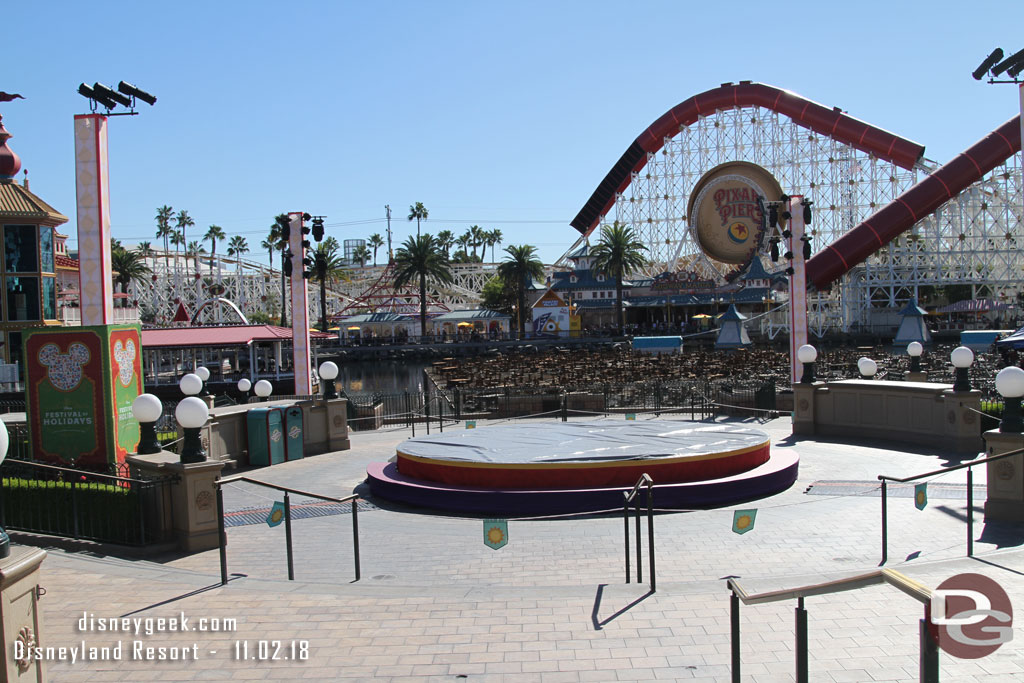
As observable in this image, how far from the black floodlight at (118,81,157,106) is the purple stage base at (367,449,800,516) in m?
8.91

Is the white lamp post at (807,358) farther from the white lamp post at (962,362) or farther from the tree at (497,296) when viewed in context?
the tree at (497,296)

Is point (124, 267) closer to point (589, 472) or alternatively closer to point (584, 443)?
point (584, 443)

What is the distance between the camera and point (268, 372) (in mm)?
53969

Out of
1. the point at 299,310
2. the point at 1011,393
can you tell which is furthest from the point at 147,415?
the point at 299,310

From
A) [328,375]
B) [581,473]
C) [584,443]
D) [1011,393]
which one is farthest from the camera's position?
[328,375]

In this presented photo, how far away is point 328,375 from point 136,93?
7.46m

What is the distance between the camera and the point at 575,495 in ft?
41.9

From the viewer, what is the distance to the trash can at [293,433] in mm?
18656

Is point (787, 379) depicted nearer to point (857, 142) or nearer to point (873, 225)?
point (873, 225)

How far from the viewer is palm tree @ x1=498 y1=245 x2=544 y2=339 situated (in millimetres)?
84562

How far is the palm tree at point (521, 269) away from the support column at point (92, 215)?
225ft

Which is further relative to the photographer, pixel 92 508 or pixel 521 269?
pixel 521 269

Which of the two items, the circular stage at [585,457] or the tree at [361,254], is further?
the tree at [361,254]

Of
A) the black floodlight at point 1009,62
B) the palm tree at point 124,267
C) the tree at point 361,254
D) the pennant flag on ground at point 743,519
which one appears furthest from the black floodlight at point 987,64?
the tree at point 361,254
